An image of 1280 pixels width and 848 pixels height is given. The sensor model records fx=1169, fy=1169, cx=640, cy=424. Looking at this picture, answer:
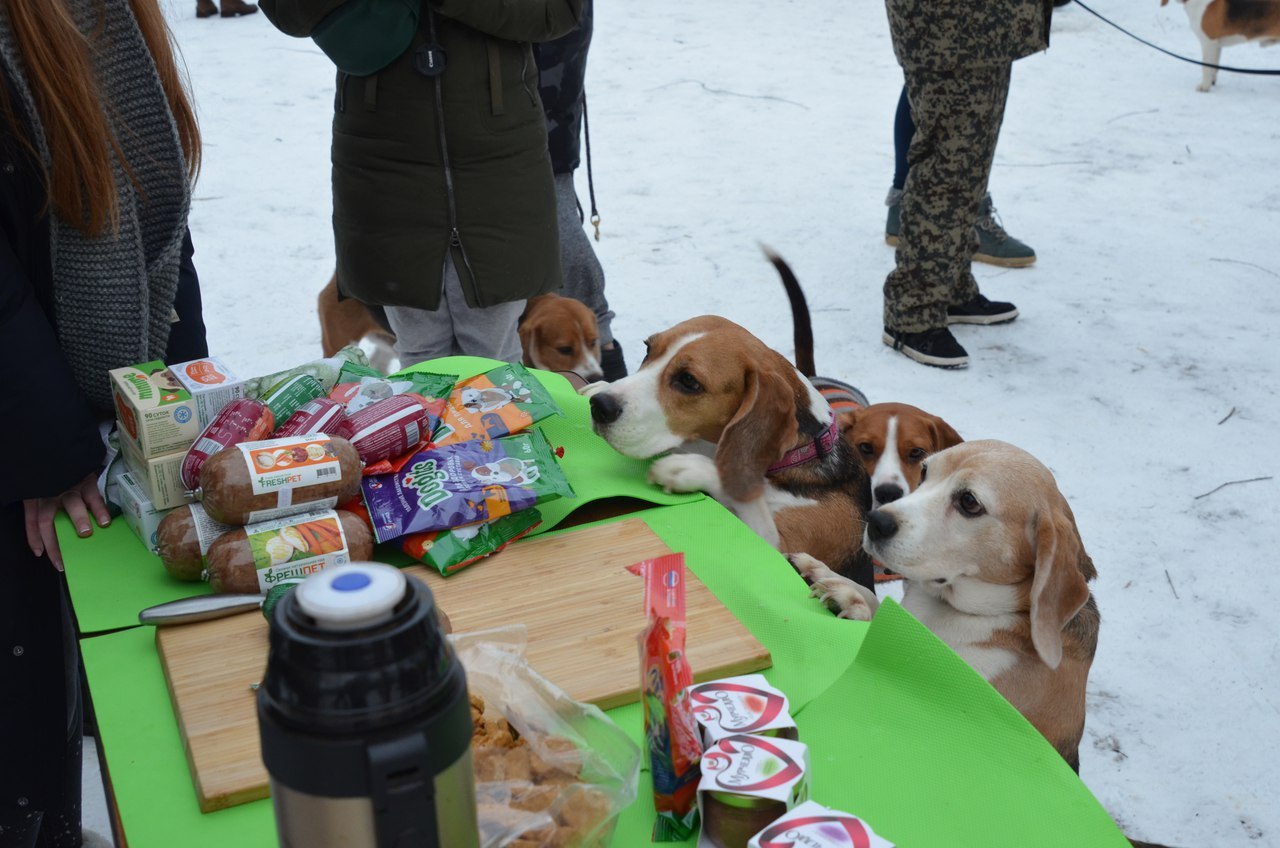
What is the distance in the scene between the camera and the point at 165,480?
5.85 feet

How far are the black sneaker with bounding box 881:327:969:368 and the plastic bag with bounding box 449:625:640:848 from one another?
3.85 meters

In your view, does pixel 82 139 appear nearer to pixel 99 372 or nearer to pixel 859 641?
pixel 99 372

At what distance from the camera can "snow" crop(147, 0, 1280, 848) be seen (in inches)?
124

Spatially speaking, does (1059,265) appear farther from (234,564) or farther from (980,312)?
(234,564)

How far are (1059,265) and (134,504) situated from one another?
17.0 ft

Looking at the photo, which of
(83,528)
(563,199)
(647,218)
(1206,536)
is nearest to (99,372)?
(83,528)

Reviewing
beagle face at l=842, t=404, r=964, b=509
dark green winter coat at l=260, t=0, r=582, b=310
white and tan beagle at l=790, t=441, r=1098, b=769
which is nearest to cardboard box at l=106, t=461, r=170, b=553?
white and tan beagle at l=790, t=441, r=1098, b=769

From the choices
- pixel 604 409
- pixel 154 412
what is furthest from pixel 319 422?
pixel 604 409

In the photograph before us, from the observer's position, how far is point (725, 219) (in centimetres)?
648

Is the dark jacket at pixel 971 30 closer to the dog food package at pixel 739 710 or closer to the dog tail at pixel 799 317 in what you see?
the dog tail at pixel 799 317

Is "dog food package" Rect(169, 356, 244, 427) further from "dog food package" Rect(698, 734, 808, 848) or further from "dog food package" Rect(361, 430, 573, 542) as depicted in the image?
"dog food package" Rect(698, 734, 808, 848)

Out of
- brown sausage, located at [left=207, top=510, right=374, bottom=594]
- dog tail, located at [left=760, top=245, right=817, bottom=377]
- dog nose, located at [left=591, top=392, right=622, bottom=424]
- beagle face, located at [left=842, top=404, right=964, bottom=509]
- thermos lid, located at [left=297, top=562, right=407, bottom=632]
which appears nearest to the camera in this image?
thermos lid, located at [left=297, top=562, right=407, bottom=632]

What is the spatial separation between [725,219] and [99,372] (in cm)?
477

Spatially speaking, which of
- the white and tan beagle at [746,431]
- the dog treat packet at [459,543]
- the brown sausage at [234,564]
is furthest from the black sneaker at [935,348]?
the brown sausage at [234,564]
